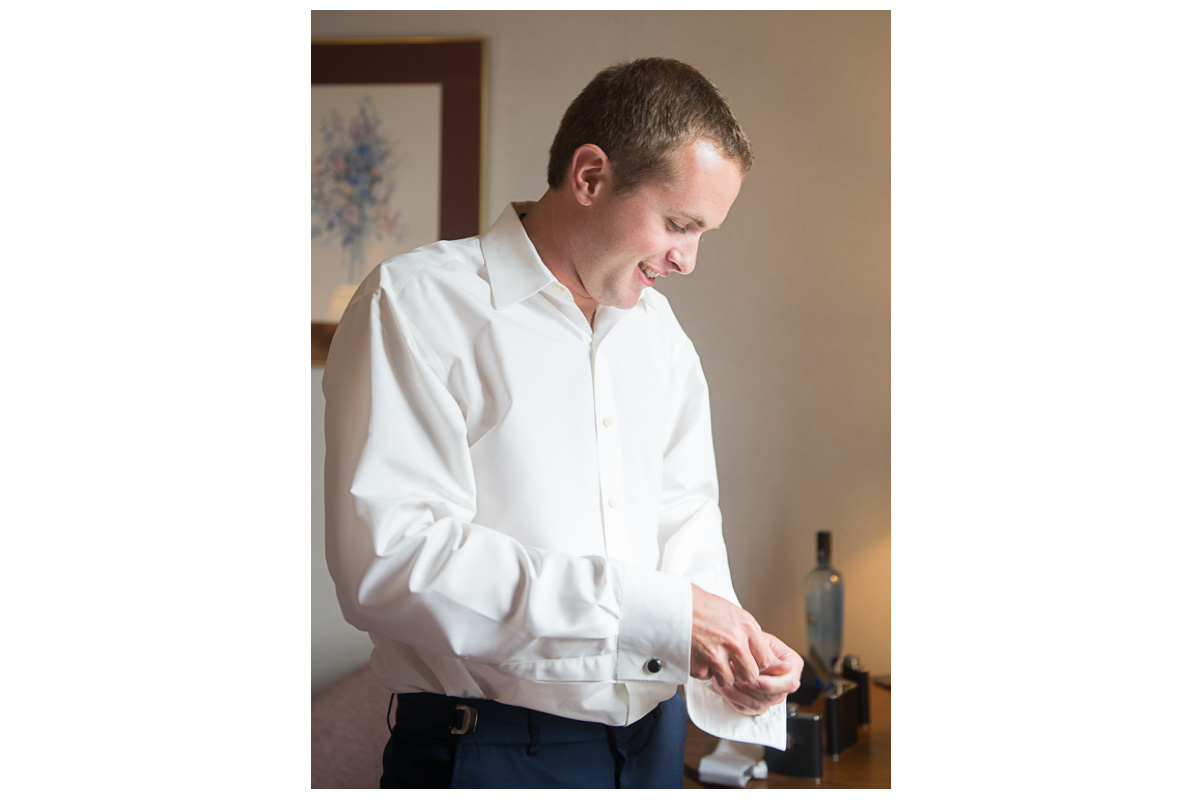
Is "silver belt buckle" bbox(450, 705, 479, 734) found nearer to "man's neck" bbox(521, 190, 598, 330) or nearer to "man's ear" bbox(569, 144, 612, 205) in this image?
"man's neck" bbox(521, 190, 598, 330)

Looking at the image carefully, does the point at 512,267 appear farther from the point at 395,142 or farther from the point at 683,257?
the point at 395,142

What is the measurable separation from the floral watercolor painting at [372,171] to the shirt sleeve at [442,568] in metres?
1.06

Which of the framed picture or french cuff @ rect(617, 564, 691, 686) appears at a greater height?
the framed picture

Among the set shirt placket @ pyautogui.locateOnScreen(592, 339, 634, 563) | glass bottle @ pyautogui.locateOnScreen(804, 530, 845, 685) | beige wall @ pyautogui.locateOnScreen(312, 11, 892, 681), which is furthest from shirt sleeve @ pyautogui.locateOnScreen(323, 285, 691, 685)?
beige wall @ pyautogui.locateOnScreen(312, 11, 892, 681)

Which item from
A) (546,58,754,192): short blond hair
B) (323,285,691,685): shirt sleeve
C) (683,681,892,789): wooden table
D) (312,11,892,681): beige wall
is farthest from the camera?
(312,11,892,681): beige wall

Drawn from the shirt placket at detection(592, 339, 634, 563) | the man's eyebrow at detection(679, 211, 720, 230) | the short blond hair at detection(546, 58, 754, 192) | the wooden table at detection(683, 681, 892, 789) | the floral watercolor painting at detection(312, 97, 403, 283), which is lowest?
the wooden table at detection(683, 681, 892, 789)

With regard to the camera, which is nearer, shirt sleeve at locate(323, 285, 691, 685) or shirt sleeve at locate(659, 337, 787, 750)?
shirt sleeve at locate(323, 285, 691, 685)

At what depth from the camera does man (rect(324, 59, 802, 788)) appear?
2.59ft

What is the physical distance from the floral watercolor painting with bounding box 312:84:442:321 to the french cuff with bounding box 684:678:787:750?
119cm

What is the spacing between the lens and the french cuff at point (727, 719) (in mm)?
952

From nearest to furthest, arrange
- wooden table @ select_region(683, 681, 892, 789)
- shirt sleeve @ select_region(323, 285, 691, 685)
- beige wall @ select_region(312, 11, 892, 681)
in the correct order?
shirt sleeve @ select_region(323, 285, 691, 685), wooden table @ select_region(683, 681, 892, 789), beige wall @ select_region(312, 11, 892, 681)

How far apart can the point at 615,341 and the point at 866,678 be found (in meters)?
0.93
